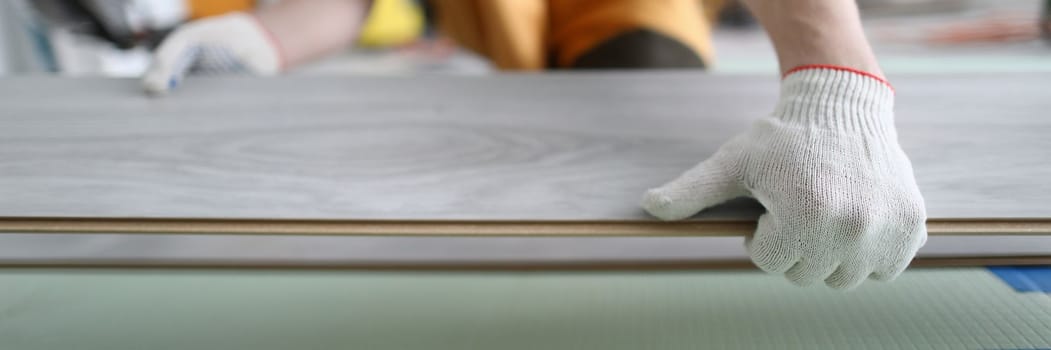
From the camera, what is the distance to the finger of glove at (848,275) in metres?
0.45

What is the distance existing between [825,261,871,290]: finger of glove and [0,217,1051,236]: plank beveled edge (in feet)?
0.18

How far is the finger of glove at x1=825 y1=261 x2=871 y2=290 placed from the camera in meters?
0.45

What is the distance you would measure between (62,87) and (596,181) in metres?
0.63

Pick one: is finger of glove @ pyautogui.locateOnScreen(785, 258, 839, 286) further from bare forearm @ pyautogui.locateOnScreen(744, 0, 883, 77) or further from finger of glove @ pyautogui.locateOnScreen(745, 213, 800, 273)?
bare forearm @ pyautogui.locateOnScreen(744, 0, 883, 77)

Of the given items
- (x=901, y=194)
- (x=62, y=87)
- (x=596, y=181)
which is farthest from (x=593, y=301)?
(x=62, y=87)

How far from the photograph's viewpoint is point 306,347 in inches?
23.9

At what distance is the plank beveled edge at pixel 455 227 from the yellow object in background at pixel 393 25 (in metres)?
1.86

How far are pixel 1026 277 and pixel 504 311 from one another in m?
0.49

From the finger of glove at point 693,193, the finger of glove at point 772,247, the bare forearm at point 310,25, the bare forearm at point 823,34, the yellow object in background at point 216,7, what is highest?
the yellow object in background at point 216,7

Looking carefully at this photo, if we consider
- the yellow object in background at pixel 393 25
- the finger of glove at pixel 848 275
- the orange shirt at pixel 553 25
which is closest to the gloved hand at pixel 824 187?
the finger of glove at pixel 848 275

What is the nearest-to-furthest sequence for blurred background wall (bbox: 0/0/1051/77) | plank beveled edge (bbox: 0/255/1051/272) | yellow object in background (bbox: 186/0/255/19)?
plank beveled edge (bbox: 0/255/1051/272) → blurred background wall (bbox: 0/0/1051/77) → yellow object in background (bbox: 186/0/255/19)

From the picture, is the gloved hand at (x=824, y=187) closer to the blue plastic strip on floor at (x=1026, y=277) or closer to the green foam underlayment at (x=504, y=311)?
the green foam underlayment at (x=504, y=311)

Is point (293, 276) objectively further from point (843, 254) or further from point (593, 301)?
point (843, 254)

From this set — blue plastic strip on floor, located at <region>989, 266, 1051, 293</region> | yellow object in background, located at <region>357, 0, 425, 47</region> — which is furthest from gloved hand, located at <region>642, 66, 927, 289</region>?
yellow object in background, located at <region>357, 0, 425, 47</region>
